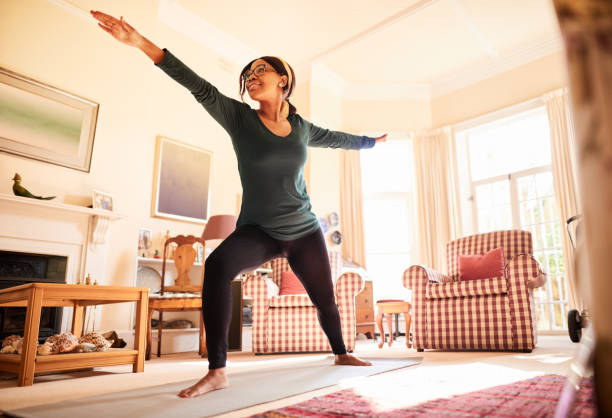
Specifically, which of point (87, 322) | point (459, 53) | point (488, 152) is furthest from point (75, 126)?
point (488, 152)

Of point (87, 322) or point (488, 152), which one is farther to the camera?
point (488, 152)

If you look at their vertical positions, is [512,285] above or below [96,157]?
below

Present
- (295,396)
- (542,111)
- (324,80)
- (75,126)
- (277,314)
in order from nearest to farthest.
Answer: (295,396)
(277,314)
(75,126)
(542,111)
(324,80)

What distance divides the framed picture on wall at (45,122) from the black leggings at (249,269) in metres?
2.82

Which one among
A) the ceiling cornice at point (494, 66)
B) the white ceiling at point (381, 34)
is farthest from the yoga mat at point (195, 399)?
the ceiling cornice at point (494, 66)

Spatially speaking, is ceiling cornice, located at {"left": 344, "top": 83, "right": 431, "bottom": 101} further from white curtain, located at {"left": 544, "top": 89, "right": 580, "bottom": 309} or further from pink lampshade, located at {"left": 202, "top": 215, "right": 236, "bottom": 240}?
pink lampshade, located at {"left": 202, "top": 215, "right": 236, "bottom": 240}

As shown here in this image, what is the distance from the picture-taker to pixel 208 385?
1524mm

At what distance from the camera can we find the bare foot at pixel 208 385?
146 centimetres

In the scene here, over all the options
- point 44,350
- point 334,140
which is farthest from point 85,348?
point 334,140

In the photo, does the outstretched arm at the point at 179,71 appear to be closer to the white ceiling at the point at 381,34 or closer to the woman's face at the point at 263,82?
the woman's face at the point at 263,82

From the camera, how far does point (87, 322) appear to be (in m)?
3.66

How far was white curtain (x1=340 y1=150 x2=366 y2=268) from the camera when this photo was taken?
20.9ft

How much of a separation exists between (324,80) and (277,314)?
4.12 metres

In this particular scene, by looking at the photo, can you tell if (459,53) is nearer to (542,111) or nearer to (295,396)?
(542,111)
